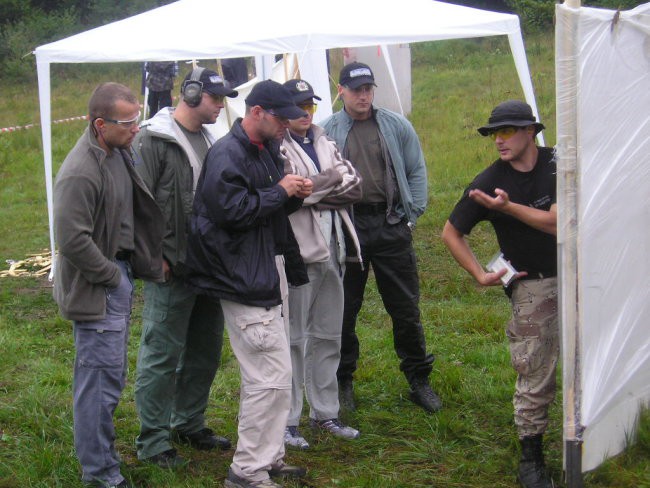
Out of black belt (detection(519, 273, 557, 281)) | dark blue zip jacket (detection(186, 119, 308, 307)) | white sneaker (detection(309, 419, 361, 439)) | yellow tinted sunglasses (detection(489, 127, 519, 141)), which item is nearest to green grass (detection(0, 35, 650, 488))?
white sneaker (detection(309, 419, 361, 439))

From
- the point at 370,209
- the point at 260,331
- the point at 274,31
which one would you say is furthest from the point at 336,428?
the point at 274,31

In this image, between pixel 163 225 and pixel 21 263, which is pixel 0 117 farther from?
pixel 163 225

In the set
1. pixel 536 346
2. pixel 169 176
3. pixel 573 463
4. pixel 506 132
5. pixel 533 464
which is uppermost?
pixel 506 132

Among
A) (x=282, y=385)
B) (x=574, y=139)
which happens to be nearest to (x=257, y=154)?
(x=282, y=385)

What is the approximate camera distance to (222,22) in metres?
6.55

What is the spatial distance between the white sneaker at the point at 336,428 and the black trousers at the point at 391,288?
490 millimetres

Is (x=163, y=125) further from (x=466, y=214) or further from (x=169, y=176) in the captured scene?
(x=466, y=214)

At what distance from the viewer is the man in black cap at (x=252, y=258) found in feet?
13.3

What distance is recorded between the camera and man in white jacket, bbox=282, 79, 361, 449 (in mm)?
4688

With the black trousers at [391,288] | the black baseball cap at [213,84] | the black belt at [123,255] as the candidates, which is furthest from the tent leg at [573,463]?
the black baseball cap at [213,84]

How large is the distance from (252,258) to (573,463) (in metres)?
1.67

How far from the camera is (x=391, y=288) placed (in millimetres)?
5348

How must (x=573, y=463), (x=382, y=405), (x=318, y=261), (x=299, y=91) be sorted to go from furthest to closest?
(x=382, y=405) < (x=299, y=91) < (x=318, y=261) < (x=573, y=463)

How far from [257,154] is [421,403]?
2.00m
